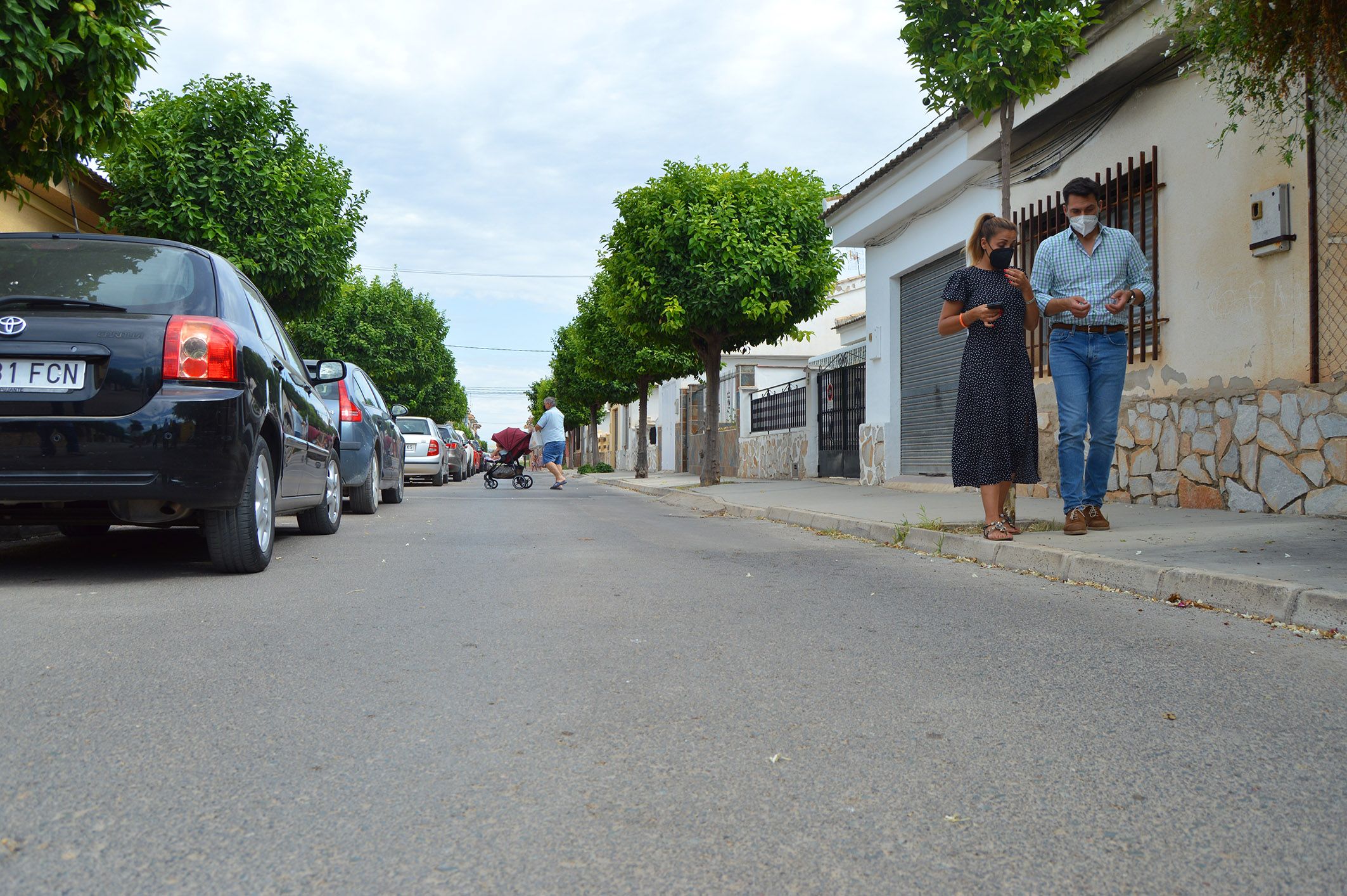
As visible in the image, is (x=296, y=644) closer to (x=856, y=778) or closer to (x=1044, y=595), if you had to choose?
(x=856, y=778)

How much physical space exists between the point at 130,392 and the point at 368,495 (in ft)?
20.1

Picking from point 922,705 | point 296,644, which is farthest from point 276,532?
point 922,705

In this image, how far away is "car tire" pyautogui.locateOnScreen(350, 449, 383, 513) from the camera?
10625 mm

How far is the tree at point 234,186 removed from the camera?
13.5 metres

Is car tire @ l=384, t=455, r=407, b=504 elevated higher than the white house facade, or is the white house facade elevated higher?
the white house facade

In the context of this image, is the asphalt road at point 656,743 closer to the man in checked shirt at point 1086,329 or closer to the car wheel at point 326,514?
the man in checked shirt at point 1086,329

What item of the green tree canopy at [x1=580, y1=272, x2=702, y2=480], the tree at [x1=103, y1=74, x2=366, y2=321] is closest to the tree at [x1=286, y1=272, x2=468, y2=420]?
the green tree canopy at [x1=580, y1=272, x2=702, y2=480]

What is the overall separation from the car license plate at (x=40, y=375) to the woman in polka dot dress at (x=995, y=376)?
4863 millimetres

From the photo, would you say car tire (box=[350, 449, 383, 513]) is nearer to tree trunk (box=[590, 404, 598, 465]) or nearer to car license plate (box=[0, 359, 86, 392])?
car license plate (box=[0, 359, 86, 392])

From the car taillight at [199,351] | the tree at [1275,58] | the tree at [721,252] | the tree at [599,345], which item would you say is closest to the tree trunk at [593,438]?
the tree at [599,345]

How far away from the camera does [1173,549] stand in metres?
5.71

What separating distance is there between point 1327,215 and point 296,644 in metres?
7.48

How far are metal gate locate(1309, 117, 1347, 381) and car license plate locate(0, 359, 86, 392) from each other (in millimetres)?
7779

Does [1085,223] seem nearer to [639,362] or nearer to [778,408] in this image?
[778,408]
